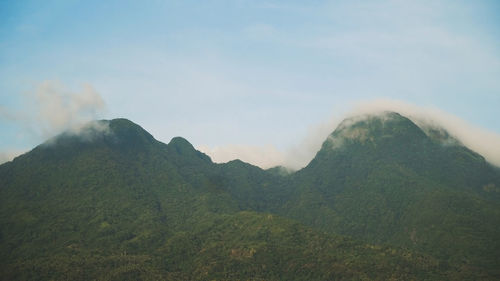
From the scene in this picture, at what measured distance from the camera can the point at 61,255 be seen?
177500 mm

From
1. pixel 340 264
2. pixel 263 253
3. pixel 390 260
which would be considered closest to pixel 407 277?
pixel 390 260

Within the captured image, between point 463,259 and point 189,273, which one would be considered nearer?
point 189,273

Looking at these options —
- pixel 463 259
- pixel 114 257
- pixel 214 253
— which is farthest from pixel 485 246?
pixel 114 257

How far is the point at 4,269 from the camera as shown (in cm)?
16675

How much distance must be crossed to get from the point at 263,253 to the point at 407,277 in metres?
54.4

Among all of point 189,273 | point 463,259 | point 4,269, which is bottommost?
point 463,259

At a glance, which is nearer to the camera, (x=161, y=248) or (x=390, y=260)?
(x=390, y=260)

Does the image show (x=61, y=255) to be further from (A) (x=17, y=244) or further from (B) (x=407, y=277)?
(B) (x=407, y=277)

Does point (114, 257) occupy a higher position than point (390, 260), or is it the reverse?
point (114, 257)

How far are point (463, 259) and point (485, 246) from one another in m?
12.1

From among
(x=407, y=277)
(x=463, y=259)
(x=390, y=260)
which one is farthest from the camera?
(x=463, y=259)

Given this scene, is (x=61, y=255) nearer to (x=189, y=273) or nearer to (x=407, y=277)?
(x=189, y=273)

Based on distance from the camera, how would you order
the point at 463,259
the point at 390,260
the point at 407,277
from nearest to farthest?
the point at 407,277 < the point at 390,260 < the point at 463,259

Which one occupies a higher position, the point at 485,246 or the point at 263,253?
the point at 263,253
